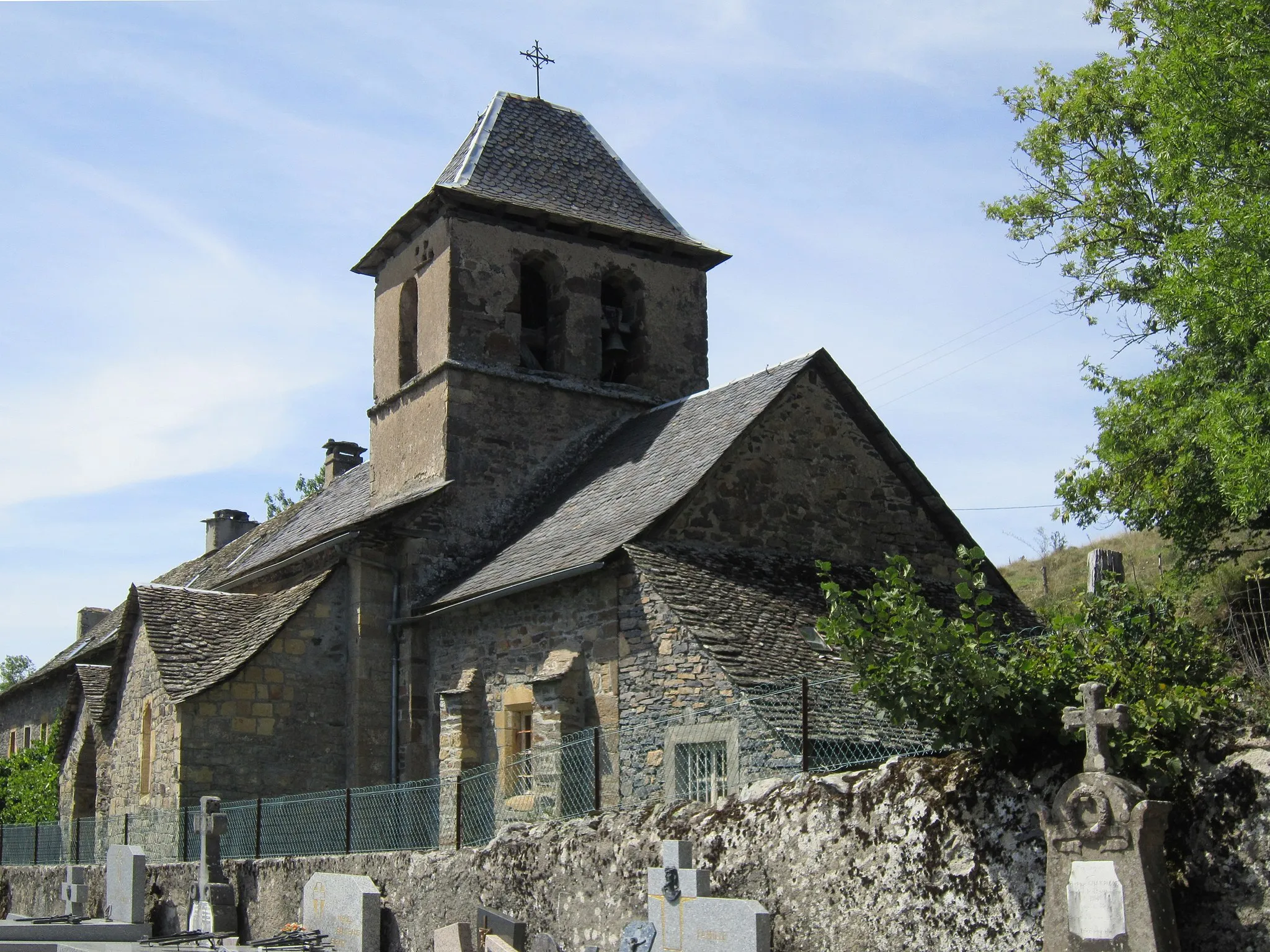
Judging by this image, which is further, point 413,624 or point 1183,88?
point 413,624

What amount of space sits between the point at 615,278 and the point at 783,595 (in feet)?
27.7

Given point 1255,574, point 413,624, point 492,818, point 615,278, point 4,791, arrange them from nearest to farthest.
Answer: point 492,818
point 1255,574
point 413,624
point 615,278
point 4,791

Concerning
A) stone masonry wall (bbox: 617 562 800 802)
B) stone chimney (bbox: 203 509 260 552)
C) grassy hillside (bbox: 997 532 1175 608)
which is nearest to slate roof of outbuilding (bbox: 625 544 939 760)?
stone masonry wall (bbox: 617 562 800 802)

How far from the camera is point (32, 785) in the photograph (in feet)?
85.5

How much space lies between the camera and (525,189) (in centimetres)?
2208

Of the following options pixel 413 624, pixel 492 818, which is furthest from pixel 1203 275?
pixel 413 624

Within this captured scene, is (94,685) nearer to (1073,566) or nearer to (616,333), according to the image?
(616,333)

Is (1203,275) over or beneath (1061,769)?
over

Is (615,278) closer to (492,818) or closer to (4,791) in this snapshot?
(492,818)

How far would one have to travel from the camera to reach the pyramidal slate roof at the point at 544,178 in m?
21.8

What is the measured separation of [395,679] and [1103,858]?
13615 millimetres

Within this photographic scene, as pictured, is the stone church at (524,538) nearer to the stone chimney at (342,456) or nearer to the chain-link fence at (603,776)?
the chain-link fence at (603,776)

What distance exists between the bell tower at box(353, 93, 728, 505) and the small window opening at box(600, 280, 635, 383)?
0.03 meters

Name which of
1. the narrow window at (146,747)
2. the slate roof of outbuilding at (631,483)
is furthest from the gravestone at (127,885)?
the slate roof of outbuilding at (631,483)
